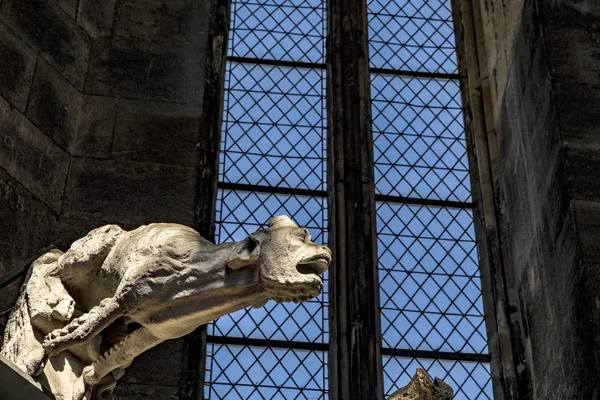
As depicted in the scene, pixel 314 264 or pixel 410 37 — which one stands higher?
pixel 410 37

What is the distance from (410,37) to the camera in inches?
348

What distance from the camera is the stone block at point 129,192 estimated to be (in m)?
7.05

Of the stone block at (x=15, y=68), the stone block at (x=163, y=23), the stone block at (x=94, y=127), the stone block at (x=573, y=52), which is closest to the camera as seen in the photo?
the stone block at (x=15, y=68)

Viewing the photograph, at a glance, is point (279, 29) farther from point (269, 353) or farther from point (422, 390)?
point (422, 390)

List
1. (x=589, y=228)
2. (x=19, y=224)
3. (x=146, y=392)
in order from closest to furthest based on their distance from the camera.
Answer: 1. (x=146, y=392)
2. (x=19, y=224)
3. (x=589, y=228)

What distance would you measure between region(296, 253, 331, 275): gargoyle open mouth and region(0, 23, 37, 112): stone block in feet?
11.9

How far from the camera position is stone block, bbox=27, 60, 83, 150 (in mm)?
7109

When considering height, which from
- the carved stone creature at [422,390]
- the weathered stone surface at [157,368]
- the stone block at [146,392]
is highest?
the weathered stone surface at [157,368]

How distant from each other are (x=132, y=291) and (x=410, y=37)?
17.6ft

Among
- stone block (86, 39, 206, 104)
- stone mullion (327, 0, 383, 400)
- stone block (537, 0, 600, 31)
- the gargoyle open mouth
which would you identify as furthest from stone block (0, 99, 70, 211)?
the gargoyle open mouth

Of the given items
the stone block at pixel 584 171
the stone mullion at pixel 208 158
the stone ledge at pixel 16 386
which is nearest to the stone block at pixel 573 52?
the stone block at pixel 584 171

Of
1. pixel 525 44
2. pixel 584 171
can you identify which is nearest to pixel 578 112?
pixel 584 171

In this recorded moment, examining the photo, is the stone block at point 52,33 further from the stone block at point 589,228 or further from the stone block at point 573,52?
the stone block at point 589,228

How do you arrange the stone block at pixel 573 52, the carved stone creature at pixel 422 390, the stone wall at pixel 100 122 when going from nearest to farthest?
the carved stone creature at pixel 422 390 < the stone wall at pixel 100 122 < the stone block at pixel 573 52
